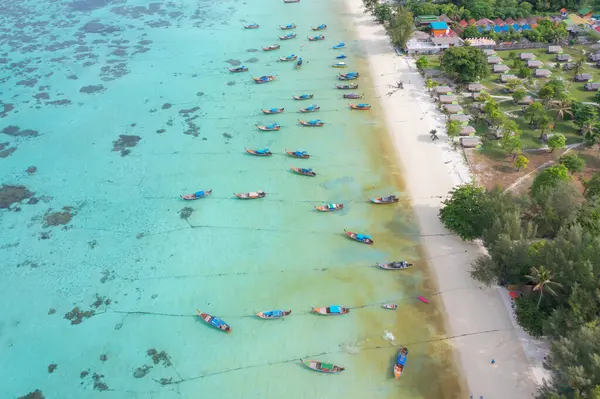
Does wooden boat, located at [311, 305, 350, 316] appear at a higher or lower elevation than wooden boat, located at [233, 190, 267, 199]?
lower

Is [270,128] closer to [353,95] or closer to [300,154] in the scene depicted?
[300,154]

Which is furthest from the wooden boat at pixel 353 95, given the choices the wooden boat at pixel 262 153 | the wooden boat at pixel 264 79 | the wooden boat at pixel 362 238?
the wooden boat at pixel 362 238

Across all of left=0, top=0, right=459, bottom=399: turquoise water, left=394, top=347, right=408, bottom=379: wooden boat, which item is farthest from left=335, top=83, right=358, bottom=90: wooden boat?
left=394, top=347, right=408, bottom=379: wooden boat

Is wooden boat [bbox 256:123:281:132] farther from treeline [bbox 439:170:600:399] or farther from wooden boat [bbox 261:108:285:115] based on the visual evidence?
treeline [bbox 439:170:600:399]

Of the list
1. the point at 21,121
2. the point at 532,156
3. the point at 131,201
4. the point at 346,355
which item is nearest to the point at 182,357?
the point at 346,355

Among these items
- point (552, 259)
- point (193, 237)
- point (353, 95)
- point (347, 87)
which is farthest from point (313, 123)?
point (552, 259)

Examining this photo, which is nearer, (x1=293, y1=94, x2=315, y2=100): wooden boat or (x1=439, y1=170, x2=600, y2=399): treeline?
(x1=439, y1=170, x2=600, y2=399): treeline

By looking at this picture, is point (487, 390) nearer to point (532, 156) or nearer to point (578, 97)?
point (532, 156)
